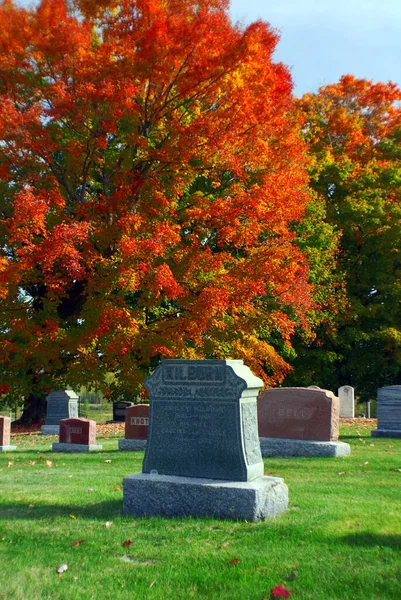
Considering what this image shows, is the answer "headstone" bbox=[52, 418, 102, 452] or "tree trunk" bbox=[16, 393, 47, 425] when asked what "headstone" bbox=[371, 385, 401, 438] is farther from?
"tree trunk" bbox=[16, 393, 47, 425]

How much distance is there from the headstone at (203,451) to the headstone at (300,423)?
5380mm

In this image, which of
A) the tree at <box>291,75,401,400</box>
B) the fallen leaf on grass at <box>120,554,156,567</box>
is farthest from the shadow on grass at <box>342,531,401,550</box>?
the tree at <box>291,75,401,400</box>

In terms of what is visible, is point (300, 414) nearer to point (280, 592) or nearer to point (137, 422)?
point (137, 422)

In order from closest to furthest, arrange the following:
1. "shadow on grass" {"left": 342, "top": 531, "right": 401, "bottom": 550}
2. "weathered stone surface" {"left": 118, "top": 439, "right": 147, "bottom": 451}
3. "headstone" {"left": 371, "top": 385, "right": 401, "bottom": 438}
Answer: "shadow on grass" {"left": 342, "top": 531, "right": 401, "bottom": 550} → "weathered stone surface" {"left": 118, "top": 439, "right": 147, "bottom": 451} → "headstone" {"left": 371, "top": 385, "right": 401, "bottom": 438}

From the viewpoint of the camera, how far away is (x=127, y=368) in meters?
18.4

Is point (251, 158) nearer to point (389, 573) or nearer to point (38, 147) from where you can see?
point (38, 147)

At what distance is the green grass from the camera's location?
13.8ft

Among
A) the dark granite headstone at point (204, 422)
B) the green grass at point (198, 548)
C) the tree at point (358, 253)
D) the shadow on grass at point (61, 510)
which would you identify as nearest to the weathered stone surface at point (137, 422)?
the green grass at point (198, 548)

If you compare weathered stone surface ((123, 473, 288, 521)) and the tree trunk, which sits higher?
weathered stone surface ((123, 473, 288, 521))

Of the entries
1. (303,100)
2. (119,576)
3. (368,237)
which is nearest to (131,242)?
(119,576)

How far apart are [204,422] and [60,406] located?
560 inches

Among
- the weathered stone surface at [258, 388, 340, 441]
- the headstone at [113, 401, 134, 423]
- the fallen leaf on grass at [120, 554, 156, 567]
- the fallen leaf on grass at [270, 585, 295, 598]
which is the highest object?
the weathered stone surface at [258, 388, 340, 441]

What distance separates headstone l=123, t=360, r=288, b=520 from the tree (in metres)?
19.0

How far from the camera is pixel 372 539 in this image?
17.3 ft
